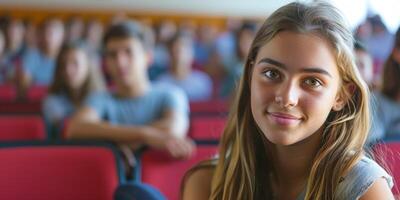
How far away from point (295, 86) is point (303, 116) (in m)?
0.06

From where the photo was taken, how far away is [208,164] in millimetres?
1283

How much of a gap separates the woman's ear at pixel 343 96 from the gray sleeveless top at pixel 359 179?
115 millimetres

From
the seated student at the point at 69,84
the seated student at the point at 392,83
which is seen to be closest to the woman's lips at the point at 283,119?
the seated student at the point at 392,83

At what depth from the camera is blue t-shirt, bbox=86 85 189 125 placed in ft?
7.05

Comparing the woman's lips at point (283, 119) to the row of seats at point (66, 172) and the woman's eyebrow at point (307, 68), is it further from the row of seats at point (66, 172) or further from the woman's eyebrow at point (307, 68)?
the row of seats at point (66, 172)

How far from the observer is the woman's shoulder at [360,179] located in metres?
1.03

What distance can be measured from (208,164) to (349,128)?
329 millimetres

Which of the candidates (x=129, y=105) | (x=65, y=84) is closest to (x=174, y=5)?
(x=65, y=84)

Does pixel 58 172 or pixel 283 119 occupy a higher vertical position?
pixel 283 119

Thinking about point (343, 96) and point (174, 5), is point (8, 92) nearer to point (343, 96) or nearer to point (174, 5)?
point (343, 96)

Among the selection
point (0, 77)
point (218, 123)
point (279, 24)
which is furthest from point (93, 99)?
point (0, 77)

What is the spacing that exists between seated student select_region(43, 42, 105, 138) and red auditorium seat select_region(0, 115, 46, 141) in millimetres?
262

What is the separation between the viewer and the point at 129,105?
2174mm

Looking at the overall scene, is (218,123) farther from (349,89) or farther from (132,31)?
(349,89)
